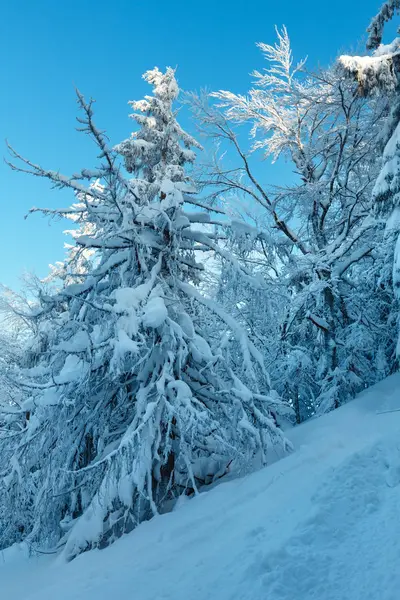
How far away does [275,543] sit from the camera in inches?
110

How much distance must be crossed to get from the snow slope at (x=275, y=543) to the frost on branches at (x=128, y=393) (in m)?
0.50

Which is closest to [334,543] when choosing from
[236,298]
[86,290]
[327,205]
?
[236,298]

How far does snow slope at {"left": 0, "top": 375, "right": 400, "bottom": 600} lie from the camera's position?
8.14 feet

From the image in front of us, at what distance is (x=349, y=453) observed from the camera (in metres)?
3.74

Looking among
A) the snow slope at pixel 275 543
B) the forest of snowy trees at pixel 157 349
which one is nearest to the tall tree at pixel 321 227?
the forest of snowy trees at pixel 157 349

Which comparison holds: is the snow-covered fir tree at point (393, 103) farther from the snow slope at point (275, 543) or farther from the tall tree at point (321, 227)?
the snow slope at point (275, 543)

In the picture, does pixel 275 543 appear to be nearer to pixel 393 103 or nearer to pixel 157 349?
pixel 157 349

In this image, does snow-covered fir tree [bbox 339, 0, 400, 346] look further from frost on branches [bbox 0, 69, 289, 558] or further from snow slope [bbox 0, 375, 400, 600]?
snow slope [bbox 0, 375, 400, 600]

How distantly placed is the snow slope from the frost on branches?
497 millimetres

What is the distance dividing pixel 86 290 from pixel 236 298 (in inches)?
89.3

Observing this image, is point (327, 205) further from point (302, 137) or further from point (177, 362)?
point (177, 362)

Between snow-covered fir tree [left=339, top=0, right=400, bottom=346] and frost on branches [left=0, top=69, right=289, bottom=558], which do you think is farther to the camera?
snow-covered fir tree [left=339, top=0, right=400, bottom=346]

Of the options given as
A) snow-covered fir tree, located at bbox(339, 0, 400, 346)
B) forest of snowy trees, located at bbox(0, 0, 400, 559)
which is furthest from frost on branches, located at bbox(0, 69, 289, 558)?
snow-covered fir tree, located at bbox(339, 0, 400, 346)

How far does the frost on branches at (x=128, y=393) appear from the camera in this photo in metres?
4.28
